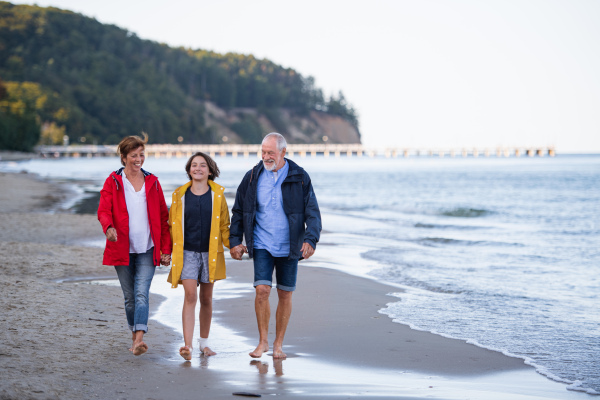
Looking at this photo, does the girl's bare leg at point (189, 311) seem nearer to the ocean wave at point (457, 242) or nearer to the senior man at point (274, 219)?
the senior man at point (274, 219)

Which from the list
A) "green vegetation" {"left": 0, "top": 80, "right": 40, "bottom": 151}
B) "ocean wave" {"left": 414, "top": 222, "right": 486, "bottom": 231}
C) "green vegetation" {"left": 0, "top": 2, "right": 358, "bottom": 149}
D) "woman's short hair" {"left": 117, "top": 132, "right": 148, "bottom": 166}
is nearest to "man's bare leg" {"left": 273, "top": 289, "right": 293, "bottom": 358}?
"woman's short hair" {"left": 117, "top": 132, "right": 148, "bottom": 166}

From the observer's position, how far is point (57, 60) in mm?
174750

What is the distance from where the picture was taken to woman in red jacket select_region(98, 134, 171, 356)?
527cm

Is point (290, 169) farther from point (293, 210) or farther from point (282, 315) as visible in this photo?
point (282, 315)

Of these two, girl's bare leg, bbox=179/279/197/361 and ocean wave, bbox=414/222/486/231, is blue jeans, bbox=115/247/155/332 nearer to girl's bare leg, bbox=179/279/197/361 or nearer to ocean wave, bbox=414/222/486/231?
girl's bare leg, bbox=179/279/197/361

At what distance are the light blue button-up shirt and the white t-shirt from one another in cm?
87

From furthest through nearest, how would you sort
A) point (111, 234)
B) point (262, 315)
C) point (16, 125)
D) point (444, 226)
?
point (16, 125), point (444, 226), point (262, 315), point (111, 234)

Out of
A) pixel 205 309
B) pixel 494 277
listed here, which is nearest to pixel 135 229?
pixel 205 309

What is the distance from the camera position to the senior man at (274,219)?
17.7ft

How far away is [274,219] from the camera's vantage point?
5422mm

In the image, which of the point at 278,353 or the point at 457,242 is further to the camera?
the point at 457,242

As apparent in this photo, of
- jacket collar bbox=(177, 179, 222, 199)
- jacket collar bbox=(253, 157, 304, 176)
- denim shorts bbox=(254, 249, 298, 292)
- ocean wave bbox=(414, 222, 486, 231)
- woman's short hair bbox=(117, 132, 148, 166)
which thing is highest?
woman's short hair bbox=(117, 132, 148, 166)

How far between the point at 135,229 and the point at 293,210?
48.4 inches

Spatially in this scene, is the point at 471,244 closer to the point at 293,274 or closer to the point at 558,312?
the point at 558,312
